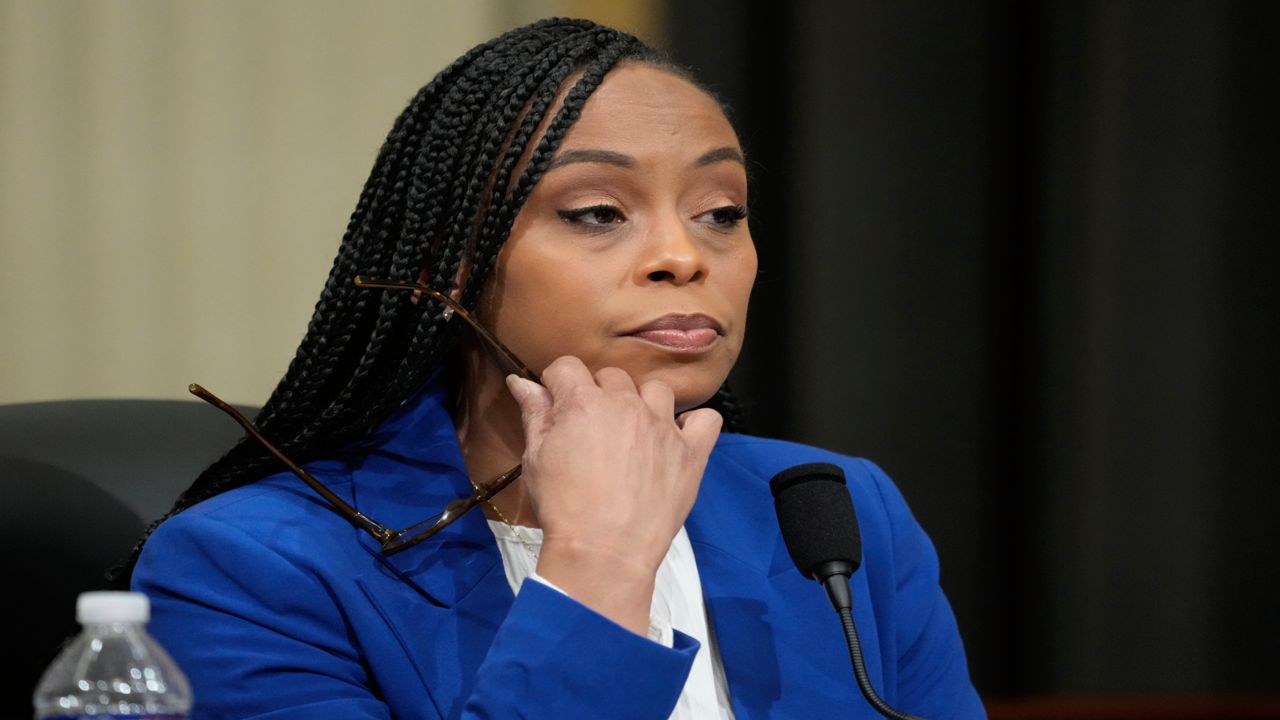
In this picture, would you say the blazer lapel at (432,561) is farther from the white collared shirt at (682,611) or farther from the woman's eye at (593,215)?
the woman's eye at (593,215)

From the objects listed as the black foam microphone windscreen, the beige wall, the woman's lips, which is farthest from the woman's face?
the beige wall

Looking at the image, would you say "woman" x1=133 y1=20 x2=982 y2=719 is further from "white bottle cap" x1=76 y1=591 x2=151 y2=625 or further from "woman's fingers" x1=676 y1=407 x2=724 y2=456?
"white bottle cap" x1=76 y1=591 x2=151 y2=625

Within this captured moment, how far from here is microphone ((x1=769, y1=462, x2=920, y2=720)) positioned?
44.2 inches

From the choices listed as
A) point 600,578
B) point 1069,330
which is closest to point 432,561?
point 600,578

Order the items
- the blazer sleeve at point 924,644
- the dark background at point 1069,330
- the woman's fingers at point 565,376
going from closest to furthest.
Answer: the woman's fingers at point 565,376 → the blazer sleeve at point 924,644 → the dark background at point 1069,330

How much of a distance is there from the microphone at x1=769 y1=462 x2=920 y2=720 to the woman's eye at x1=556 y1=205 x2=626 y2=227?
0.28 meters

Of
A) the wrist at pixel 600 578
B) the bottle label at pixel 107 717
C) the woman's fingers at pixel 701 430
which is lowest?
the wrist at pixel 600 578

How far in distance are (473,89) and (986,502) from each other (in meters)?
1.83

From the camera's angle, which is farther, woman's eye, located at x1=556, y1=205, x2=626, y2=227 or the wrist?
woman's eye, located at x1=556, y1=205, x2=626, y2=227

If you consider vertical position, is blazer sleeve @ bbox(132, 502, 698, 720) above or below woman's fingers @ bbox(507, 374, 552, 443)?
below

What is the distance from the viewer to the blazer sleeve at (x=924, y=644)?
1.47m

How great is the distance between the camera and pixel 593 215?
1274mm

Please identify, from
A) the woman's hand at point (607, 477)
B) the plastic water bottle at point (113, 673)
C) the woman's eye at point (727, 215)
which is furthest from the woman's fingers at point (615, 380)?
the plastic water bottle at point (113, 673)

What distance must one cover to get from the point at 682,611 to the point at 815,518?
278 millimetres
